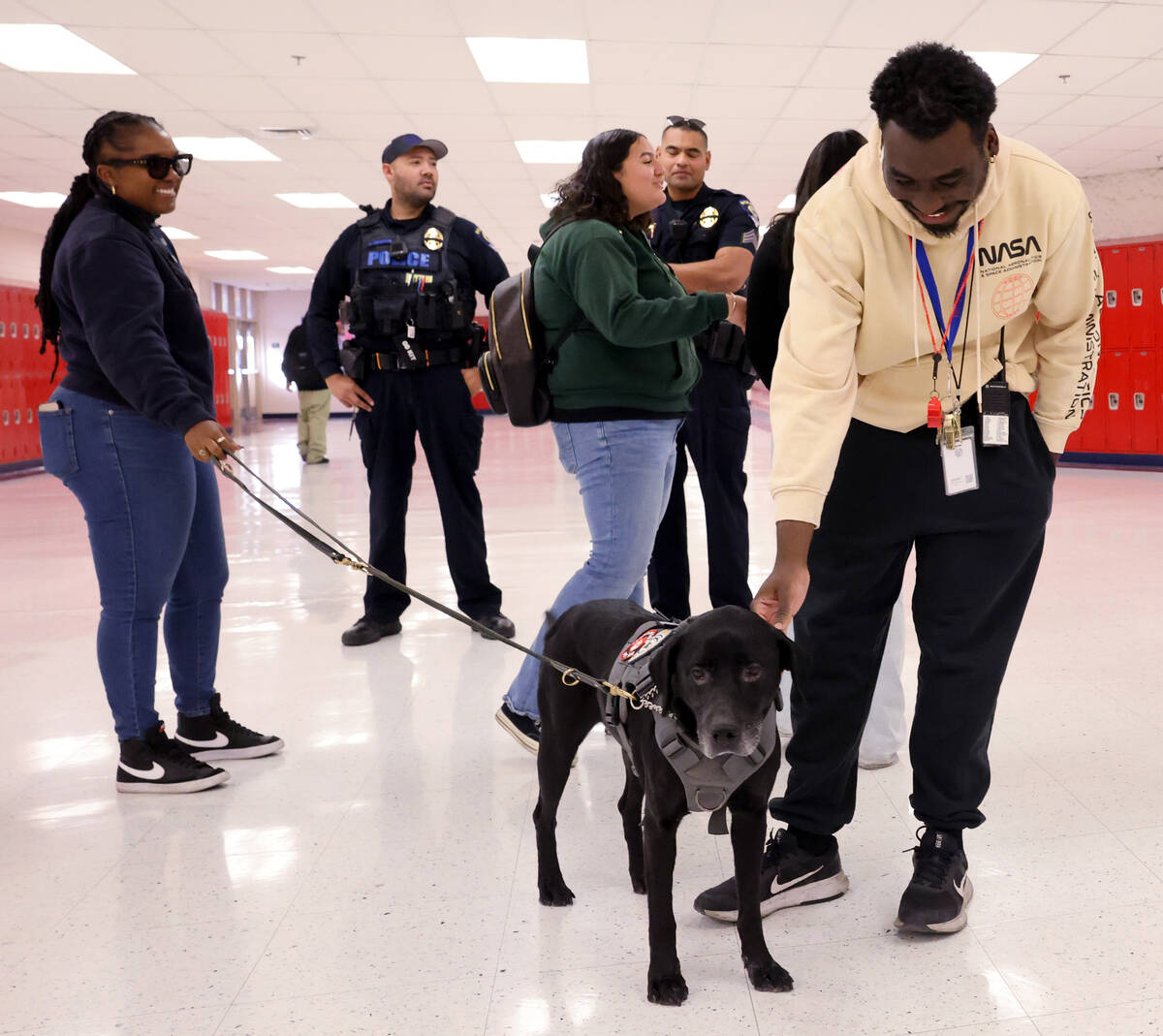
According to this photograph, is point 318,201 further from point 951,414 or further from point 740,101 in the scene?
point 951,414

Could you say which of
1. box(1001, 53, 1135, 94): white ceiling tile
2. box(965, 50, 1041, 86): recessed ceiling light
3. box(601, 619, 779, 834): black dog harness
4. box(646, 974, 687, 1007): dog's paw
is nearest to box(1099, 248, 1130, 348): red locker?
box(1001, 53, 1135, 94): white ceiling tile

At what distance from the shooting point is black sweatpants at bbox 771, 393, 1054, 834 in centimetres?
158

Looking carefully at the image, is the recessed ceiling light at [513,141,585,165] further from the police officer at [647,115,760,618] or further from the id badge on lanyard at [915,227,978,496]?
the id badge on lanyard at [915,227,978,496]

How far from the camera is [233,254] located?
16.0m

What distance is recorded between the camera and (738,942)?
5.52 feet

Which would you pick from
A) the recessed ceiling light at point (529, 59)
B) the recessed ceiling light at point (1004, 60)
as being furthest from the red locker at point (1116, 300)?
Answer: the recessed ceiling light at point (529, 59)

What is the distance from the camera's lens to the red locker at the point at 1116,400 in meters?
9.31

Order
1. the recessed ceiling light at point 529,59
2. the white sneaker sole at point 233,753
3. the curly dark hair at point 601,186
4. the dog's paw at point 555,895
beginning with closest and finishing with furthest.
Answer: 1. the dog's paw at point 555,895
2. the curly dark hair at point 601,186
3. the white sneaker sole at point 233,753
4. the recessed ceiling light at point 529,59

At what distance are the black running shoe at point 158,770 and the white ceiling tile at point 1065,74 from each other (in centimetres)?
630

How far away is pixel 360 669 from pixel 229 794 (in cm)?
100

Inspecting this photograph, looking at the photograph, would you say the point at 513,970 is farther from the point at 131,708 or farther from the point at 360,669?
the point at 360,669

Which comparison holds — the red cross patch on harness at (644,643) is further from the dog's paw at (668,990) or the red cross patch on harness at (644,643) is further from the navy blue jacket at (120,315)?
the navy blue jacket at (120,315)

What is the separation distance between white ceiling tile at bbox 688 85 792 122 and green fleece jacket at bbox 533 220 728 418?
507 cm

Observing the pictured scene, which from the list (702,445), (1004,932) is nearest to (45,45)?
(702,445)
